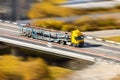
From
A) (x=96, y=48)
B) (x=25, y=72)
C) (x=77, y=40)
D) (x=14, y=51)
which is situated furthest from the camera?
(x=14, y=51)

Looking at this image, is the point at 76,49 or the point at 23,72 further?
the point at 76,49

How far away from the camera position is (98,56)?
154 ft

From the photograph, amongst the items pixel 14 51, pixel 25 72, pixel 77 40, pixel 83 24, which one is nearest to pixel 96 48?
pixel 77 40

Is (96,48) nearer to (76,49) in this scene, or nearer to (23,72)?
(76,49)

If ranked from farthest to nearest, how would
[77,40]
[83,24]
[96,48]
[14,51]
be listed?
[83,24]
[14,51]
[96,48]
[77,40]

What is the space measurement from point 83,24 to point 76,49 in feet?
57.1

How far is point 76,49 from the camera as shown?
4972 cm

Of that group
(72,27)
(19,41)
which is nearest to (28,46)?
(19,41)

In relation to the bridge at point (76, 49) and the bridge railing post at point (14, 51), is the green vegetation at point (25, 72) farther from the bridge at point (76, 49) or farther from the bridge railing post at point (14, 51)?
the bridge railing post at point (14, 51)

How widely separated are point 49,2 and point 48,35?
2451 centimetres

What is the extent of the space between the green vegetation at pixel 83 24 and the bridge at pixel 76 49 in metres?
9.29

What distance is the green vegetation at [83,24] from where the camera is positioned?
6512 centimetres

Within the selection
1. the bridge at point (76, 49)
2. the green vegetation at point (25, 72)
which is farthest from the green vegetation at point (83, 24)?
the green vegetation at point (25, 72)

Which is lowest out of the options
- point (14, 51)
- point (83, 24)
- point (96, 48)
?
point (14, 51)
